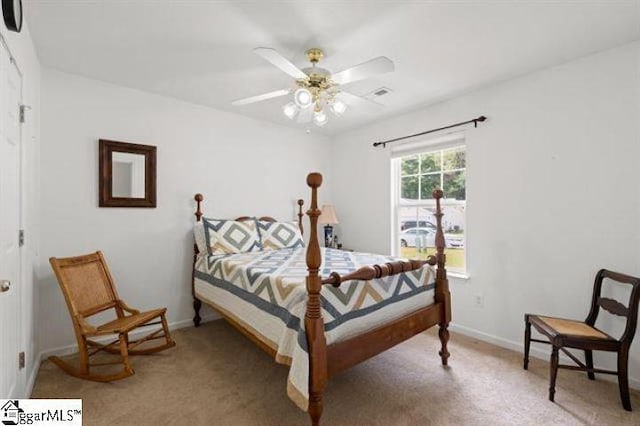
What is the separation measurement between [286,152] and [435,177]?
1.98 meters

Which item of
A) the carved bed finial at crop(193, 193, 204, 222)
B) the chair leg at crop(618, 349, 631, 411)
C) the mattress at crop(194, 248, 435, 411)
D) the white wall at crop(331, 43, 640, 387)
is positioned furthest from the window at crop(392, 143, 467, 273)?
the carved bed finial at crop(193, 193, 204, 222)

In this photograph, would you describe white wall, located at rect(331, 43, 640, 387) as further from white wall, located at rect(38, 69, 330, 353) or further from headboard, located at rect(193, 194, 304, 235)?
white wall, located at rect(38, 69, 330, 353)

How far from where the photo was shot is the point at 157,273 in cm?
305

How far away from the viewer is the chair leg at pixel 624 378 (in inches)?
71.1

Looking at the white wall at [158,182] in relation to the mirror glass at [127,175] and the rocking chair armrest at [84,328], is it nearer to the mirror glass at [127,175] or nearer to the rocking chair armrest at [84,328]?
the mirror glass at [127,175]

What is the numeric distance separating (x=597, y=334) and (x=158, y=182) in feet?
12.6

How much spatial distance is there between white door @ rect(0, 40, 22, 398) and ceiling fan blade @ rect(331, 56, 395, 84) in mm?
1757

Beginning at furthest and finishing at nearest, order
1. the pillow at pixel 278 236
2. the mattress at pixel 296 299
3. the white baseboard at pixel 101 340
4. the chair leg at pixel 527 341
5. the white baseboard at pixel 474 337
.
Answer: the pillow at pixel 278 236
the white baseboard at pixel 101 340
the chair leg at pixel 527 341
the white baseboard at pixel 474 337
the mattress at pixel 296 299

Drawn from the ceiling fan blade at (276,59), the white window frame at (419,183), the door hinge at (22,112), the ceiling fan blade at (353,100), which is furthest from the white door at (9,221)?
the white window frame at (419,183)

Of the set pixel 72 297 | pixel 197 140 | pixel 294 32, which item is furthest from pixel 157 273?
pixel 294 32

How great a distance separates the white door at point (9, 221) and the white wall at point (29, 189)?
0.14 metres

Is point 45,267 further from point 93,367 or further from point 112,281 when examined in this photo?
point 93,367

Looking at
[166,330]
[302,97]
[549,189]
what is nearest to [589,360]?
[549,189]

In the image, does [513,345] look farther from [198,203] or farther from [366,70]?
[198,203]
